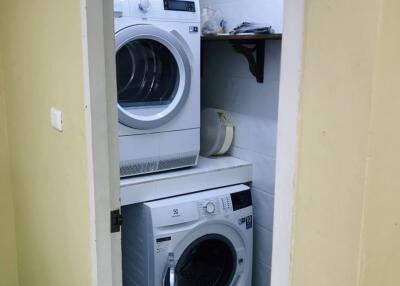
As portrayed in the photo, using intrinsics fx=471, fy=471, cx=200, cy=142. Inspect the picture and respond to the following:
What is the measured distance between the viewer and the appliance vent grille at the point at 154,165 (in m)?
2.38

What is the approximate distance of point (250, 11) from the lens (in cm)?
258

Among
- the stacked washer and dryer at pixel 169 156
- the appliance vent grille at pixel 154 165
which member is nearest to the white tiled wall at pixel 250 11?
the stacked washer and dryer at pixel 169 156

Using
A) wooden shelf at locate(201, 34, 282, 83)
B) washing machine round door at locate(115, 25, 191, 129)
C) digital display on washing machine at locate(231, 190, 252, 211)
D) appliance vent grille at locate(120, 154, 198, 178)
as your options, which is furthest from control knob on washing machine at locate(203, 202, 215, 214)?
wooden shelf at locate(201, 34, 282, 83)

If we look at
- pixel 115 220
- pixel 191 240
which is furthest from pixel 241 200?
pixel 115 220
